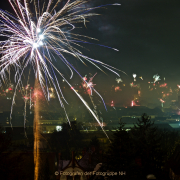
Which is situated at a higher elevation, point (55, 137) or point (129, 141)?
point (129, 141)

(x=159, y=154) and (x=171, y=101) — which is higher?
(x=171, y=101)

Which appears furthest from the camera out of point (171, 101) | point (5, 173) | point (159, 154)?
point (171, 101)

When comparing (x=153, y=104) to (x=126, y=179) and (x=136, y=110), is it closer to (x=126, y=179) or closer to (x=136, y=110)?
(x=136, y=110)

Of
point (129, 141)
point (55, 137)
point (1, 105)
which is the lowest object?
point (55, 137)

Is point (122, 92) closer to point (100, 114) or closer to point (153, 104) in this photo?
point (153, 104)

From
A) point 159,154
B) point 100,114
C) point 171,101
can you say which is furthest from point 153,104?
point 159,154

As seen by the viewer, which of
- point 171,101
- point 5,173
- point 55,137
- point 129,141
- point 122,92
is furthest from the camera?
point 171,101

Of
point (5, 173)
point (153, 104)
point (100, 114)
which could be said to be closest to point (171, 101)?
point (153, 104)

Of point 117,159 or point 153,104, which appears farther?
point 153,104

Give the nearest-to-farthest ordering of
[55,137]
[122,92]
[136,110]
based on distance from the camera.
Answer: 1. [55,137]
2. [136,110]
3. [122,92]
